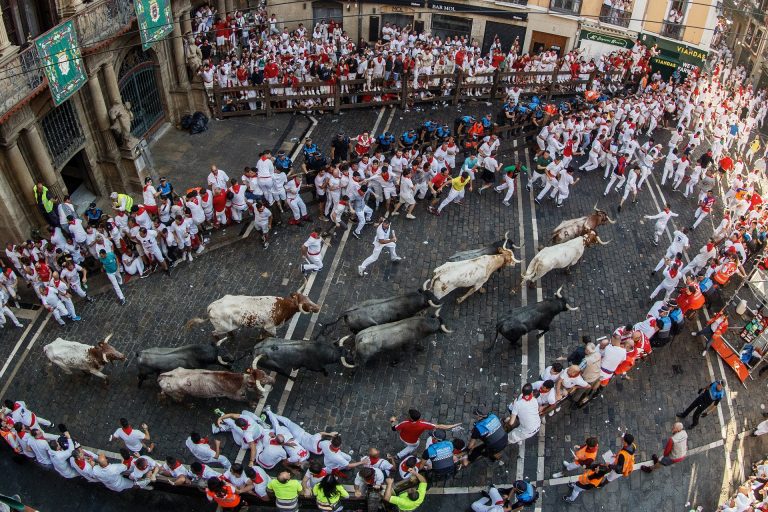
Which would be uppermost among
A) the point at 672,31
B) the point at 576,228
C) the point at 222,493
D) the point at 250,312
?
the point at 672,31

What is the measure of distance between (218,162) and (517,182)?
34.0 feet

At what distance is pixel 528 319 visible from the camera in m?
14.2

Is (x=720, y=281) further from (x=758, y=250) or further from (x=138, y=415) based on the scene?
(x=138, y=415)

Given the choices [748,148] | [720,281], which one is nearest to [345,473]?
[720,281]

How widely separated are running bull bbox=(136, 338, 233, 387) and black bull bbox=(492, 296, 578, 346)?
6465 millimetres

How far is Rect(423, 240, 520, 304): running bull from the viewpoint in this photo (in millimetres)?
14984

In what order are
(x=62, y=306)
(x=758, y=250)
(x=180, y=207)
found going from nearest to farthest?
(x=62, y=306)
(x=180, y=207)
(x=758, y=250)

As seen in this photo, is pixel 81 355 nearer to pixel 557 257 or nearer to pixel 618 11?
pixel 557 257

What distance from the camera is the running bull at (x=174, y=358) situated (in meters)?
12.8

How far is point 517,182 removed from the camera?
69.0 ft

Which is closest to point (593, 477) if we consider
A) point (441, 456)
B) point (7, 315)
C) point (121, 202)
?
point (441, 456)

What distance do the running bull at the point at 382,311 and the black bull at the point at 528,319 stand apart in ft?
6.34

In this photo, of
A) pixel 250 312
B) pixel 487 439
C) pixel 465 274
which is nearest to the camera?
pixel 487 439

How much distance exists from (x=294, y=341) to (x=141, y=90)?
1291 cm
